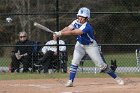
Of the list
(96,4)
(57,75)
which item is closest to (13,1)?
(96,4)

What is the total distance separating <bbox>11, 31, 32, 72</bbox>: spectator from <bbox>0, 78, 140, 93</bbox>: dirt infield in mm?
2213

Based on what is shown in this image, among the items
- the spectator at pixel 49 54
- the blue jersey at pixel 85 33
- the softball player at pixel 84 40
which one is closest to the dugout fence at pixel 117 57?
the spectator at pixel 49 54

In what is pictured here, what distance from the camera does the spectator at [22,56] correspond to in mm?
15211

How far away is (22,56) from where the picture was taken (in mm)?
15328

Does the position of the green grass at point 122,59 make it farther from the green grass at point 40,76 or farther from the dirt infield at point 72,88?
the dirt infield at point 72,88

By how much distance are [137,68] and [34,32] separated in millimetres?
→ 4655

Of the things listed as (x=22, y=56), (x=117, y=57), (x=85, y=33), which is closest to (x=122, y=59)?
(x=117, y=57)

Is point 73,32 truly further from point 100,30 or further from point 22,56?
point 100,30

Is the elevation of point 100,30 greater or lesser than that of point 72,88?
greater

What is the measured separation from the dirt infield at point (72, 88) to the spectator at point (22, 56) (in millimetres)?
2213

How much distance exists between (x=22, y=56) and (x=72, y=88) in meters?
4.15

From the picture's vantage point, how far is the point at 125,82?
40.9 feet

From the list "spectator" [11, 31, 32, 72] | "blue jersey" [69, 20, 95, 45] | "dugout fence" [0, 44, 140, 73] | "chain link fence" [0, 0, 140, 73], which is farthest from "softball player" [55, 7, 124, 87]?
"dugout fence" [0, 44, 140, 73]

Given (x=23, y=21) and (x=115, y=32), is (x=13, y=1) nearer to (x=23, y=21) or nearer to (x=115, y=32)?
(x=23, y=21)
